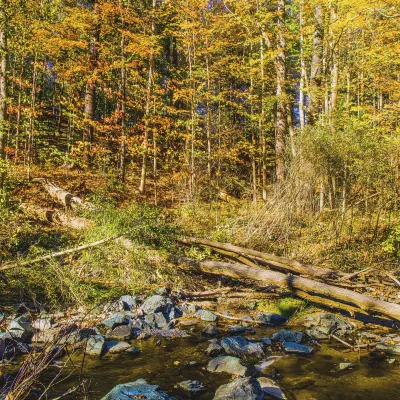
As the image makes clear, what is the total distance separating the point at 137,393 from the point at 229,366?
52.3 inches

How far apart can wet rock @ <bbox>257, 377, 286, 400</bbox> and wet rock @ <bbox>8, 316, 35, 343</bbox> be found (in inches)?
140

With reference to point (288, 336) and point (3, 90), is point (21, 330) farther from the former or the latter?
point (3, 90)

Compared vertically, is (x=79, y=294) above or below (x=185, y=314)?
above

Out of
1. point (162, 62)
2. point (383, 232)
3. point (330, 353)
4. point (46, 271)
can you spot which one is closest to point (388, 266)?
point (383, 232)

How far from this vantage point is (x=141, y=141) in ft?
51.8

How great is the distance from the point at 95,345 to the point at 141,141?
39.4 ft

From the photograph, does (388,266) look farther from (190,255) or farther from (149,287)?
(149,287)

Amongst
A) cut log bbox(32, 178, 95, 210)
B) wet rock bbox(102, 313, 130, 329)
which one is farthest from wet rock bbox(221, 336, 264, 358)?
cut log bbox(32, 178, 95, 210)

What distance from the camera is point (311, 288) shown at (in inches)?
217

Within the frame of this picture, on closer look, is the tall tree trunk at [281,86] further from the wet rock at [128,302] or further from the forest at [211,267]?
the wet rock at [128,302]

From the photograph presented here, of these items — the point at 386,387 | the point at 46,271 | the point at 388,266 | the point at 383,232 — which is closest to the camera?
the point at 386,387

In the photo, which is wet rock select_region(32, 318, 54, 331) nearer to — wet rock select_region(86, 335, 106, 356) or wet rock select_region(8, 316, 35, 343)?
wet rock select_region(8, 316, 35, 343)

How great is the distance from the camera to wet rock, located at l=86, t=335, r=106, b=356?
187 inches

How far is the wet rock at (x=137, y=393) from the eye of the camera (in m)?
3.41
